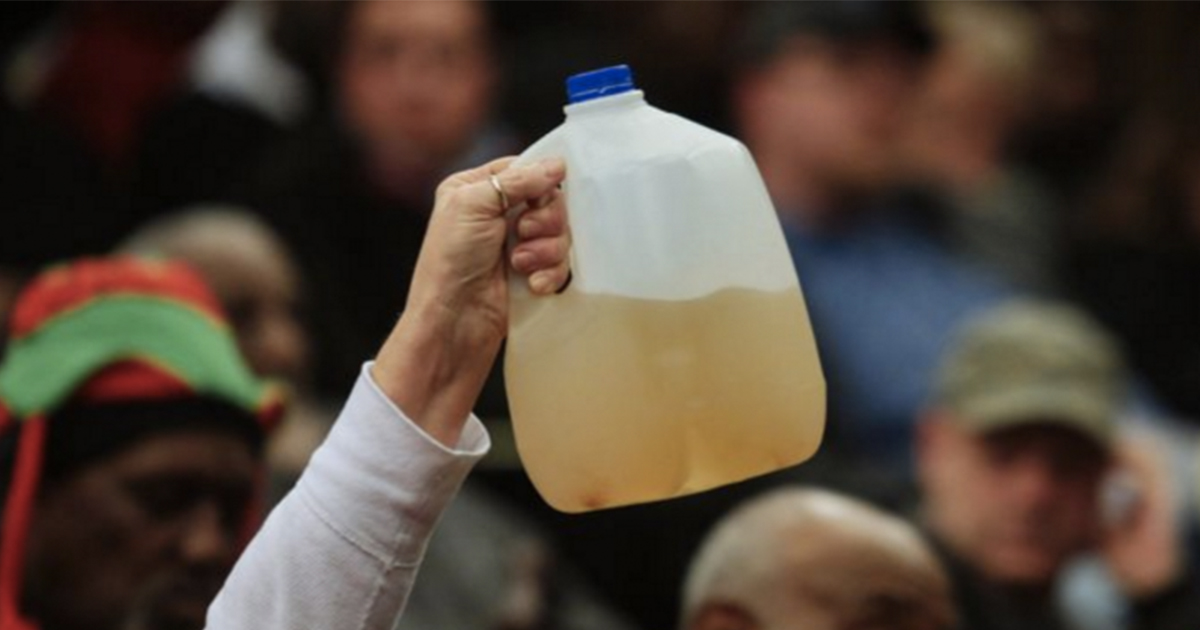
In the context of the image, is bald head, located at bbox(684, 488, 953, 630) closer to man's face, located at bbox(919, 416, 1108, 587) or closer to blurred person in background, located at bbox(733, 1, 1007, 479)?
man's face, located at bbox(919, 416, 1108, 587)

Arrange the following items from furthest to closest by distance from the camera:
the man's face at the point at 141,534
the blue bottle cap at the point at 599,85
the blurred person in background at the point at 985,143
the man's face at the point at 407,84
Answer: the blurred person in background at the point at 985,143 < the man's face at the point at 407,84 < the man's face at the point at 141,534 < the blue bottle cap at the point at 599,85

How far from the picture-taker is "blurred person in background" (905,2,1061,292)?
8.47m

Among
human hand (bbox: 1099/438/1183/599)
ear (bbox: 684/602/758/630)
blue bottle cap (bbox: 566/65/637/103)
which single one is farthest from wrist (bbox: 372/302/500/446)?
human hand (bbox: 1099/438/1183/599)

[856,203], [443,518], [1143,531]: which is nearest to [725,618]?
[443,518]

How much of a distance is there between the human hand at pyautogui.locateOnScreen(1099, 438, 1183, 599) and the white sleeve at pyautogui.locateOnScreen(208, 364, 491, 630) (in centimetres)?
357

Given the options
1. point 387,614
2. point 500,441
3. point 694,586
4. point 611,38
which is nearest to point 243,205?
point 500,441

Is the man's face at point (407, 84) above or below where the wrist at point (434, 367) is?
below

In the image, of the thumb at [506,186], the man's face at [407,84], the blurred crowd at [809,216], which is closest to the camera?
the thumb at [506,186]

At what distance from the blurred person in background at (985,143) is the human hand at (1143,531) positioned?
46.2 inches

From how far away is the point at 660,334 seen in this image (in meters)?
3.68

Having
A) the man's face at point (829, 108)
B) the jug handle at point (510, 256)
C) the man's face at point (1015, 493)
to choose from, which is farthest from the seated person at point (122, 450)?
the man's face at point (829, 108)

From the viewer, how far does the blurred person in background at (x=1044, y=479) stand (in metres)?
6.56

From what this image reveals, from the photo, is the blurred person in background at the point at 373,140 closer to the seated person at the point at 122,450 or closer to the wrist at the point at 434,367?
the seated person at the point at 122,450

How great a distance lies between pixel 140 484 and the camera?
16.3 ft
